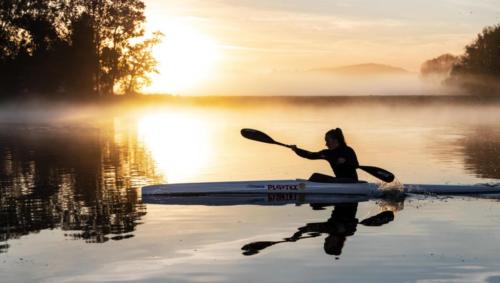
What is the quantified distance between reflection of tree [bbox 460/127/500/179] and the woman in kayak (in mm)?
7524

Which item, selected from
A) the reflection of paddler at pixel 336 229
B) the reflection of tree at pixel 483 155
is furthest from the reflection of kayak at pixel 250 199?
the reflection of tree at pixel 483 155

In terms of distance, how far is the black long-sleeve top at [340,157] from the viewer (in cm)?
1903

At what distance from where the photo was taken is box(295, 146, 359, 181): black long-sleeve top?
19.0m

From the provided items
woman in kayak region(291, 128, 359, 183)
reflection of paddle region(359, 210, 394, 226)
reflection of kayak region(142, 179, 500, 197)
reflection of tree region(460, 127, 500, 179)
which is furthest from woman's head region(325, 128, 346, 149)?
reflection of tree region(460, 127, 500, 179)

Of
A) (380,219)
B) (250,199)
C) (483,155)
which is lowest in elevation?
(380,219)

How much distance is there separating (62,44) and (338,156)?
208ft

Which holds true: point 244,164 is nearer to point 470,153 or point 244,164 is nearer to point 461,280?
point 470,153

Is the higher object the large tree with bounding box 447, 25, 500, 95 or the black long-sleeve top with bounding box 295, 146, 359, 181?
the large tree with bounding box 447, 25, 500, 95

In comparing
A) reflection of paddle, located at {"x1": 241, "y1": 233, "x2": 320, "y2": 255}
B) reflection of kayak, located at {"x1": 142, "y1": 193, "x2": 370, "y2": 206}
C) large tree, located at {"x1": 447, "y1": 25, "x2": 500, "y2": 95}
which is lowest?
reflection of paddle, located at {"x1": 241, "y1": 233, "x2": 320, "y2": 255}

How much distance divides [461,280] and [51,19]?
7387 cm

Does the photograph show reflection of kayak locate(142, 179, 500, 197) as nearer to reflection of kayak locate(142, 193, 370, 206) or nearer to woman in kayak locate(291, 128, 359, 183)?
reflection of kayak locate(142, 193, 370, 206)

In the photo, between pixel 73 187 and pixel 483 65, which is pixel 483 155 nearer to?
pixel 73 187

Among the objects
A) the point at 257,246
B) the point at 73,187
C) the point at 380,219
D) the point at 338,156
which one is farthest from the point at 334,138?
the point at 73,187

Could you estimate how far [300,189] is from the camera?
64.2 ft
